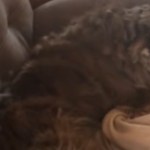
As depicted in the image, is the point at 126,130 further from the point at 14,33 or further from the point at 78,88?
the point at 14,33

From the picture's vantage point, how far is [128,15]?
2.49 feet

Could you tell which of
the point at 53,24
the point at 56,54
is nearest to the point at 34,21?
the point at 53,24

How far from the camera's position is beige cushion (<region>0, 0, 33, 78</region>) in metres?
0.90

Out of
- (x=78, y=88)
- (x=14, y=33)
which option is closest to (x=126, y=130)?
(x=78, y=88)

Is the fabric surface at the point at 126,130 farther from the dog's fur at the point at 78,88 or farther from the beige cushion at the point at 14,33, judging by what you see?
the beige cushion at the point at 14,33

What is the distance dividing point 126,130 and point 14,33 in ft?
1.47

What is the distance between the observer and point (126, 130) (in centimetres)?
63

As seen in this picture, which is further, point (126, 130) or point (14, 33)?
point (14, 33)

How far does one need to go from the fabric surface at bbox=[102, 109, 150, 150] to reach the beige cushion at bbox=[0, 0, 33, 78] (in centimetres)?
28

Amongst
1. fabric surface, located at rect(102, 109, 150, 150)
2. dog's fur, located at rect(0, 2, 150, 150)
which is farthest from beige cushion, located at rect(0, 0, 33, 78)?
fabric surface, located at rect(102, 109, 150, 150)

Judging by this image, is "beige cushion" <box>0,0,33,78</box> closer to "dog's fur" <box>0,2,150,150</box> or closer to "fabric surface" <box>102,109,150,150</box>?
"dog's fur" <box>0,2,150,150</box>

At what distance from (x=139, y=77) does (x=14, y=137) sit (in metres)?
0.23

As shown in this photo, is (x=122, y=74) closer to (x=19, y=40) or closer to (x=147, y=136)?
(x=147, y=136)

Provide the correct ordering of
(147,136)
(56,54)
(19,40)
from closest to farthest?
(147,136) → (56,54) → (19,40)
